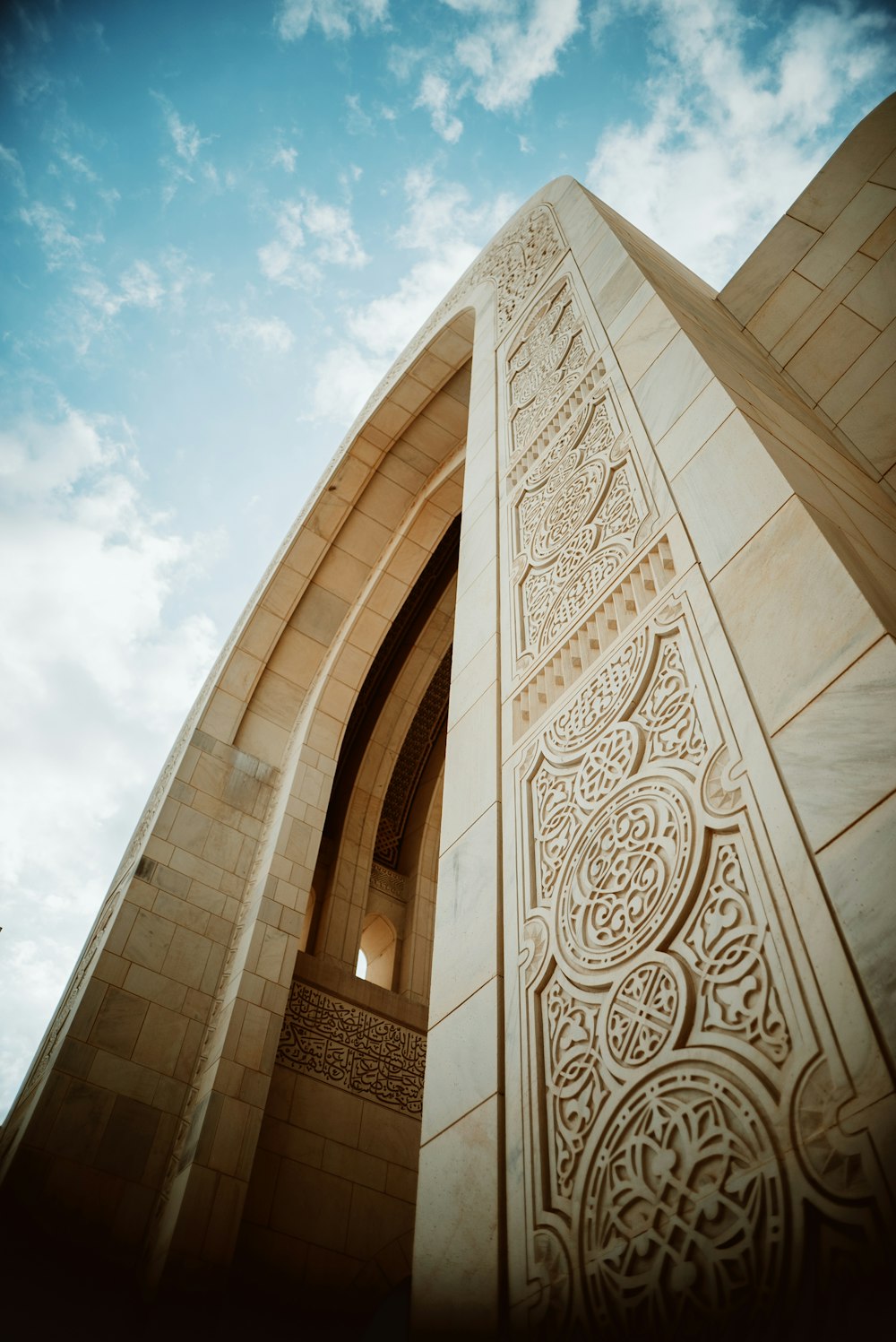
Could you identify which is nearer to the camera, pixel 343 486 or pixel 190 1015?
pixel 190 1015

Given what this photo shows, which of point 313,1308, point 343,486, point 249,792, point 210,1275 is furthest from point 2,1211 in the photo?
point 343,486

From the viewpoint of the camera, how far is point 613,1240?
1.10m

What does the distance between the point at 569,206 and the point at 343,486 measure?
107 inches

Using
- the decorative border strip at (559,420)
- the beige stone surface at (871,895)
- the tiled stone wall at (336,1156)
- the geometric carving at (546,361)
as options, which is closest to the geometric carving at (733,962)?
the beige stone surface at (871,895)

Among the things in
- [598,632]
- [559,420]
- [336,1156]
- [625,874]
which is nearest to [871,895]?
[625,874]

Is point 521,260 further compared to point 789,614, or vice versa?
point 521,260

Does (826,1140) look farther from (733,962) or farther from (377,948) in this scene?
(377,948)

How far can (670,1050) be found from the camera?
119cm

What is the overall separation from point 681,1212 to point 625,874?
1.75ft

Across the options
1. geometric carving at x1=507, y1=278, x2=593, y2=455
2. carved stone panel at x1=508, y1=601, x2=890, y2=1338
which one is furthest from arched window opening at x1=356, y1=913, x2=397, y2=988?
carved stone panel at x1=508, y1=601, x2=890, y2=1338

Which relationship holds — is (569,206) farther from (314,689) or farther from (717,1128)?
(717,1128)

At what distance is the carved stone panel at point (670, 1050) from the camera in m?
0.94

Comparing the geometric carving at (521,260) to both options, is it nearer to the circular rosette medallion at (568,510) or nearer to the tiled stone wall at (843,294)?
the tiled stone wall at (843,294)

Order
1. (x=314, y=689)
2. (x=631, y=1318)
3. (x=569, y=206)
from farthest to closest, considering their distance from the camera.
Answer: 1. (x=314, y=689)
2. (x=569, y=206)
3. (x=631, y=1318)
